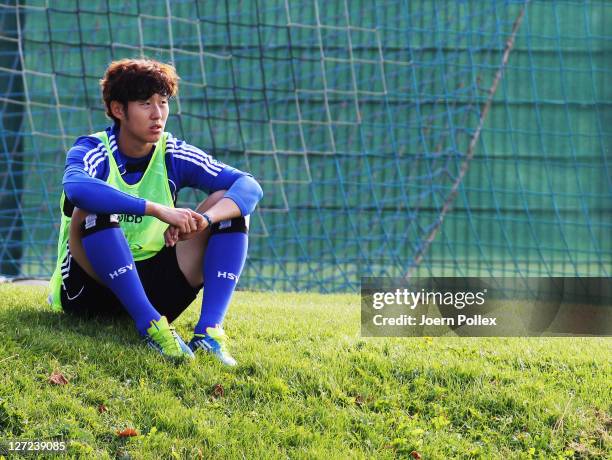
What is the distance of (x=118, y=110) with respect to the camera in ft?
14.8

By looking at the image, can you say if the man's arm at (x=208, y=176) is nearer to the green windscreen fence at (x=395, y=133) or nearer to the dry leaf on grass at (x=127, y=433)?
the dry leaf on grass at (x=127, y=433)

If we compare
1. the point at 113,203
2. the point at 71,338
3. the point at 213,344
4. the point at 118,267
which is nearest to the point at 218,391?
the point at 213,344

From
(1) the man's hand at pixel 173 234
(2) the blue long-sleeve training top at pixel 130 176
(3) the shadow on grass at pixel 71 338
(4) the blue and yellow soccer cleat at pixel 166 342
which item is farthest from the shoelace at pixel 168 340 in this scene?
(2) the blue long-sleeve training top at pixel 130 176

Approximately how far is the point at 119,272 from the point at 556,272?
6008 millimetres

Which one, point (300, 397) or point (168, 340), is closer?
point (300, 397)

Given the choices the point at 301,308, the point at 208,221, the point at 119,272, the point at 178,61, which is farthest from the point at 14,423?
the point at 178,61

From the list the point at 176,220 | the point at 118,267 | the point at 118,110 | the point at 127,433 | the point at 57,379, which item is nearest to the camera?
the point at 127,433

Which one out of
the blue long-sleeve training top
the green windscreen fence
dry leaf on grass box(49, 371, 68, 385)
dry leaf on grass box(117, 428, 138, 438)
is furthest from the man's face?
the green windscreen fence

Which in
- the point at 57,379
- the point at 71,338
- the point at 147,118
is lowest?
the point at 57,379

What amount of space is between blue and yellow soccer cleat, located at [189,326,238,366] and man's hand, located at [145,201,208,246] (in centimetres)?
48

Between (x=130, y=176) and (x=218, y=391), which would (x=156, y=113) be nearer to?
(x=130, y=176)

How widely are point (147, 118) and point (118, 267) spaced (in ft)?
2.39

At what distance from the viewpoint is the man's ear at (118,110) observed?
14.7 ft

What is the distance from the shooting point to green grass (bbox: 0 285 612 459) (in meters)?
3.75
